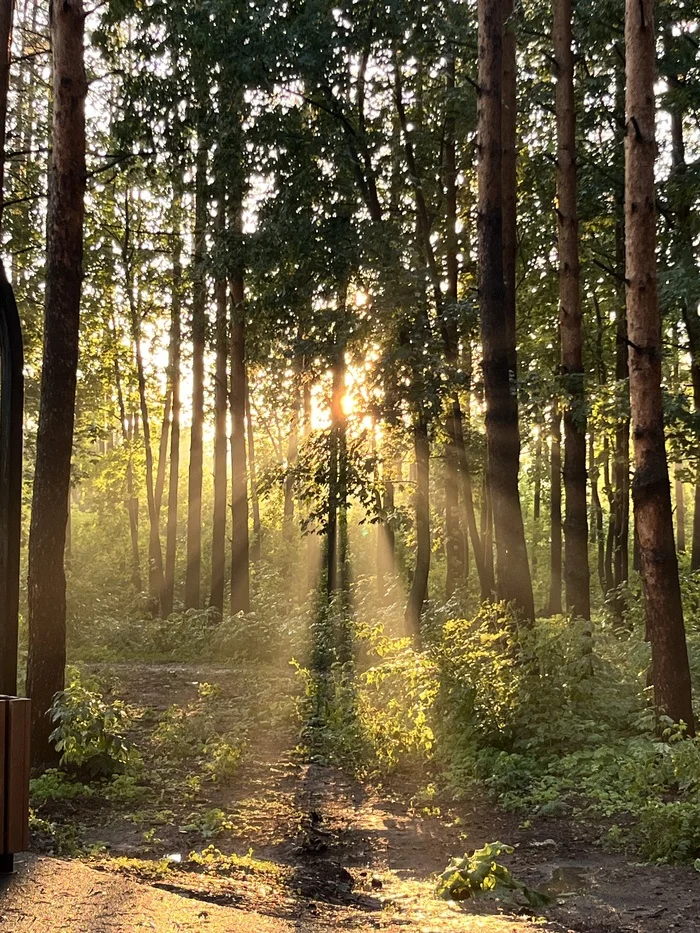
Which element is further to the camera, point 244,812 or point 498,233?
point 498,233

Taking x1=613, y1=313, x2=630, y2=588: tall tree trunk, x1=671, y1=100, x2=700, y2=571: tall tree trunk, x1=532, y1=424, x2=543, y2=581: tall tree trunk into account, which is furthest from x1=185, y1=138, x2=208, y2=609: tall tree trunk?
x1=671, y1=100, x2=700, y2=571: tall tree trunk

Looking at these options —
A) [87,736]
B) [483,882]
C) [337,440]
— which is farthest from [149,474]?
[483,882]

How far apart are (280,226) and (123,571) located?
21.8 m

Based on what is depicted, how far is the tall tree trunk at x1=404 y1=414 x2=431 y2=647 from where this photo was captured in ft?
53.7

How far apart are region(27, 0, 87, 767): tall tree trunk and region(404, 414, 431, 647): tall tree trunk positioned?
26.6 feet

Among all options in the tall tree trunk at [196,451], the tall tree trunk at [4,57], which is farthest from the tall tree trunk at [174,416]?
the tall tree trunk at [4,57]

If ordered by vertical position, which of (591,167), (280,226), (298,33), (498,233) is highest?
(298,33)

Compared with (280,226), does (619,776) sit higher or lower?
lower

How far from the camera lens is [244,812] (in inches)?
326

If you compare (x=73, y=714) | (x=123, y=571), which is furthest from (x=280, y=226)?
(x=123, y=571)

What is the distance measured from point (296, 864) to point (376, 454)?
32.0 ft

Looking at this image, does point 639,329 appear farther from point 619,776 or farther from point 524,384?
point 619,776

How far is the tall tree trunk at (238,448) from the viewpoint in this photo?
19127mm

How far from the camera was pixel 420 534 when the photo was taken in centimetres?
1725
